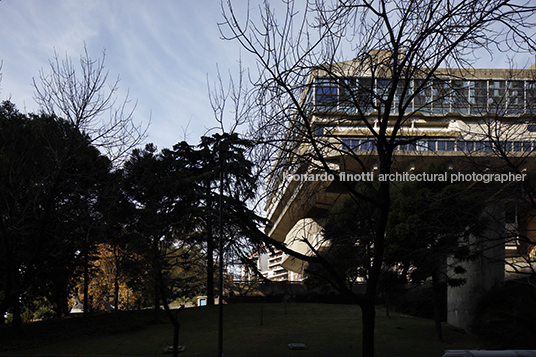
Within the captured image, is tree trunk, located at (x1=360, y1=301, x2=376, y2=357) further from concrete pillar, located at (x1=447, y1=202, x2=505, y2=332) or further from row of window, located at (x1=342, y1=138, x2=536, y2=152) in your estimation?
concrete pillar, located at (x1=447, y1=202, x2=505, y2=332)

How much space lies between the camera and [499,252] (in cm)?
2048

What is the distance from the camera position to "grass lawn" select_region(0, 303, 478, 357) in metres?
18.9

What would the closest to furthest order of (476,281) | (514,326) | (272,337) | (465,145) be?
(465,145) < (514,326) < (476,281) < (272,337)

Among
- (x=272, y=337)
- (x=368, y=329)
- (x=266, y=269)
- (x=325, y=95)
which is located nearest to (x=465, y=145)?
(x=325, y=95)

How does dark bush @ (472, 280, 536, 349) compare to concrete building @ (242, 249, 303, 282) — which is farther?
concrete building @ (242, 249, 303, 282)

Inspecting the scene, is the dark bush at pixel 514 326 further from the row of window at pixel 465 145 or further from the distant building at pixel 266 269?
the distant building at pixel 266 269

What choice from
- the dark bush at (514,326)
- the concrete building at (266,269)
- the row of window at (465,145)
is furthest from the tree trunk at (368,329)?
the dark bush at (514,326)

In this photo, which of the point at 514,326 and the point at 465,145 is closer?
the point at 465,145

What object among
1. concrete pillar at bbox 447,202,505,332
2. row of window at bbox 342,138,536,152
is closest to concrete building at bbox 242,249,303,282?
row of window at bbox 342,138,536,152

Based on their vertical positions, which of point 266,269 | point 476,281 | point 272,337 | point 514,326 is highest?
point 476,281

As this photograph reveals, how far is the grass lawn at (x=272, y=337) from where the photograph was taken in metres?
18.9

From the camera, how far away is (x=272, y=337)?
71.3 ft

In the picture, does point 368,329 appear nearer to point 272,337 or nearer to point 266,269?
point 272,337

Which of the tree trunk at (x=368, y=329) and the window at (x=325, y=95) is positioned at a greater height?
the window at (x=325, y=95)
